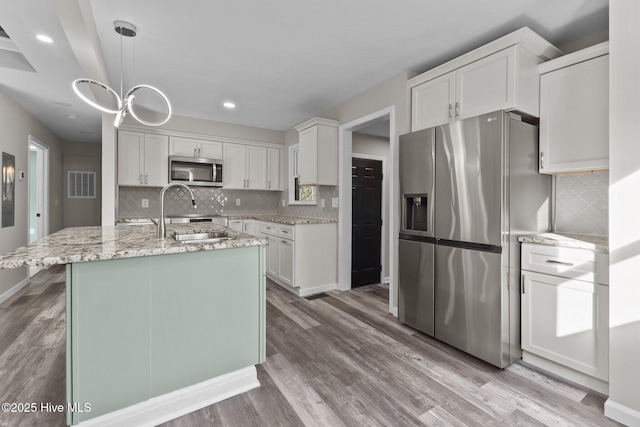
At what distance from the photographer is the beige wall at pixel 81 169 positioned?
6262 mm

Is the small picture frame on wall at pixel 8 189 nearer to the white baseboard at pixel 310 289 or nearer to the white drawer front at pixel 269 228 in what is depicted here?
the white drawer front at pixel 269 228

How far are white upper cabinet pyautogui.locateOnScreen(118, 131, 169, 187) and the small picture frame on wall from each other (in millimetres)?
1124

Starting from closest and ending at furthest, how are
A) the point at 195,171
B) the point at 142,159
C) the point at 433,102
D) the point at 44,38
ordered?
the point at 44,38
the point at 433,102
the point at 142,159
the point at 195,171

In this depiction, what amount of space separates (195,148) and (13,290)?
2.86 meters

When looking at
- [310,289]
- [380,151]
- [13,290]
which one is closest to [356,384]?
[310,289]

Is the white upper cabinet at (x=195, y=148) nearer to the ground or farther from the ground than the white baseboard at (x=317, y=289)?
farther from the ground

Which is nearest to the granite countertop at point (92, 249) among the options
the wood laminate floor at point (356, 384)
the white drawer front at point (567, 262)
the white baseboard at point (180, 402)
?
the white baseboard at point (180, 402)

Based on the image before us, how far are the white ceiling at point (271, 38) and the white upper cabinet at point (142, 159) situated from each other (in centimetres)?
83

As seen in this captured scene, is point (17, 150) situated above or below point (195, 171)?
above

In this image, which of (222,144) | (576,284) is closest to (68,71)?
(222,144)

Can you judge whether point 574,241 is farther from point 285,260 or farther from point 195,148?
point 195,148

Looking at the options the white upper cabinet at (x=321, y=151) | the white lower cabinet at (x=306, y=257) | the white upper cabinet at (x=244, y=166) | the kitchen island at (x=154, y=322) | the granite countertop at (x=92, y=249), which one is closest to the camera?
the granite countertop at (x=92, y=249)

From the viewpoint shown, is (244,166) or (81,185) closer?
(244,166)

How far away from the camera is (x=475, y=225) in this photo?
2213 millimetres
